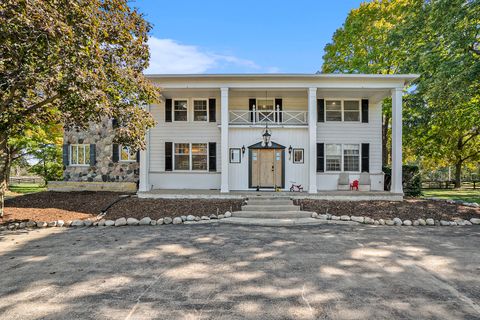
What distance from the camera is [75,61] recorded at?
5859mm

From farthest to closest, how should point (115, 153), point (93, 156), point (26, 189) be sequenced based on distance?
point (26, 189)
point (93, 156)
point (115, 153)

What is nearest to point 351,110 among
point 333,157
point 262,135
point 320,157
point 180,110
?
point 333,157

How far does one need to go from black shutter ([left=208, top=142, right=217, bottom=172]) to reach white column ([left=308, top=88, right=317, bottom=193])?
181 inches

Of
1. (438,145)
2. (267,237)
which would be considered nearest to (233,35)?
(267,237)

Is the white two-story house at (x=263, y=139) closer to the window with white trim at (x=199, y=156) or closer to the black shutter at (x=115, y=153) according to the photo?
the window with white trim at (x=199, y=156)

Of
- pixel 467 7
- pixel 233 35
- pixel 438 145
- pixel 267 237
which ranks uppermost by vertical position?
pixel 233 35

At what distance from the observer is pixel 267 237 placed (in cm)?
668

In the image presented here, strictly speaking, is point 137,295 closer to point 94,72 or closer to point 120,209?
point 94,72

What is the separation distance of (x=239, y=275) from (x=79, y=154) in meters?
14.3

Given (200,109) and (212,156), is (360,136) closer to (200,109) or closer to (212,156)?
(212,156)

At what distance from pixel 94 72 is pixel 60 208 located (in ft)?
21.1

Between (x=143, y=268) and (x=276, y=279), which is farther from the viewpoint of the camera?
(x=143, y=268)

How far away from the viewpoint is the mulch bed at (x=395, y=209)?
8789 mm

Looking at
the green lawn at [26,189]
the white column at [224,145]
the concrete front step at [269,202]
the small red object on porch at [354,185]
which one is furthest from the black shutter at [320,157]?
the green lawn at [26,189]
